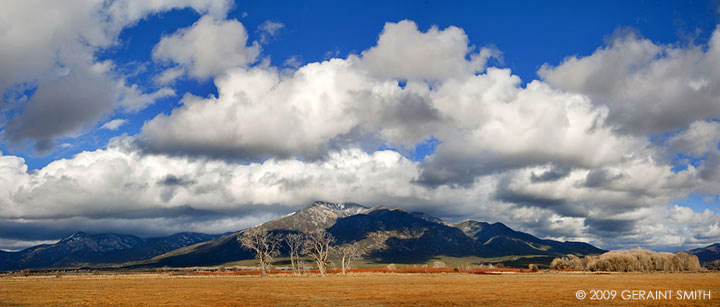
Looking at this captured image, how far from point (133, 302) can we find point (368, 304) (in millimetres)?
29377

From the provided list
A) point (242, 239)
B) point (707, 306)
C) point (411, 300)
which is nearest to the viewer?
point (707, 306)

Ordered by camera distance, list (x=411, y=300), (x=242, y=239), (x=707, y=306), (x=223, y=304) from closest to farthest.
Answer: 1. (x=707, y=306)
2. (x=223, y=304)
3. (x=411, y=300)
4. (x=242, y=239)

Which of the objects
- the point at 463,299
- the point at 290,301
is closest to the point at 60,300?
the point at 290,301

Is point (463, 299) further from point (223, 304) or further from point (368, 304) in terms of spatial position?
point (223, 304)

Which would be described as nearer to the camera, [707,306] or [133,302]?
[707,306]

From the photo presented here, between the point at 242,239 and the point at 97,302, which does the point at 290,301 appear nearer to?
the point at 97,302

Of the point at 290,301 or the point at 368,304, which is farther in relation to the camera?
the point at 290,301

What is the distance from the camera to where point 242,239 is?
16550 cm

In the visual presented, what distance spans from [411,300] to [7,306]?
4816cm

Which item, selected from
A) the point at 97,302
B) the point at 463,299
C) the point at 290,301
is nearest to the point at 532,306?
the point at 463,299

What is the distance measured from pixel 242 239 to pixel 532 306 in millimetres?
129439

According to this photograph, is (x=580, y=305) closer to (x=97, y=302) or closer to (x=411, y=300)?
(x=411, y=300)

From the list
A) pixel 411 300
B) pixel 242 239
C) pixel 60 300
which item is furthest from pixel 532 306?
pixel 242 239

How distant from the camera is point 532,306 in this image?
52219mm
